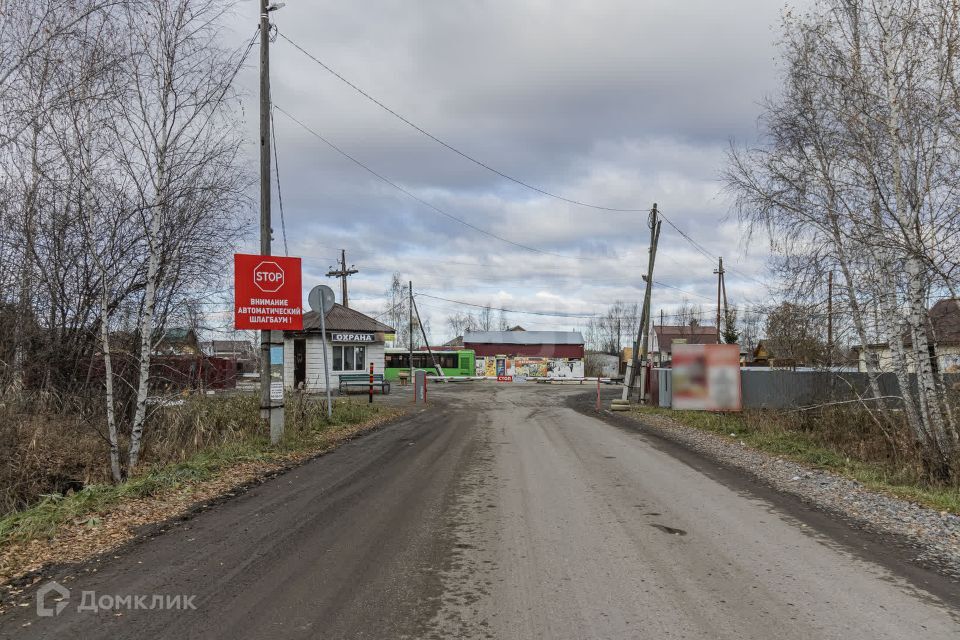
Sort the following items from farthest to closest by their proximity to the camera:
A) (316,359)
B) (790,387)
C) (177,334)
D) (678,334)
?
(678,334)
(316,359)
(790,387)
(177,334)

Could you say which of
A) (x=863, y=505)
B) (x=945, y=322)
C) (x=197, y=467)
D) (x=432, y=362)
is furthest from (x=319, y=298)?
(x=432, y=362)

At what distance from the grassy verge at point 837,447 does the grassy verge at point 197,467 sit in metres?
9.02

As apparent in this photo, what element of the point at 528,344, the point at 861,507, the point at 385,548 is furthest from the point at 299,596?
the point at 528,344

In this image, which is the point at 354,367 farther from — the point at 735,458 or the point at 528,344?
the point at 528,344

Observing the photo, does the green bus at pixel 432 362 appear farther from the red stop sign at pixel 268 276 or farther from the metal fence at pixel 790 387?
the red stop sign at pixel 268 276

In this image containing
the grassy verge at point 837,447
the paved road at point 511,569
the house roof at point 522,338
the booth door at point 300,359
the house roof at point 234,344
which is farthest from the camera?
the house roof at point 522,338

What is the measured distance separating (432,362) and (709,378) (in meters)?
31.1

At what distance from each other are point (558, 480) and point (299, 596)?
15.8 ft

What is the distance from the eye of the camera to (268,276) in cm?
1143

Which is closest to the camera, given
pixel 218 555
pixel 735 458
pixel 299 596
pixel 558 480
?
pixel 299 596

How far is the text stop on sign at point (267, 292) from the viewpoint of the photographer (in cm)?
1116

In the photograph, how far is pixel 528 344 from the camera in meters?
74.8

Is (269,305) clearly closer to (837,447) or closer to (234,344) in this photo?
(234,344)

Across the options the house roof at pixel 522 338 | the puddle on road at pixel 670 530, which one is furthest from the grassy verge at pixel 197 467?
the house roof at pixel 522 338
